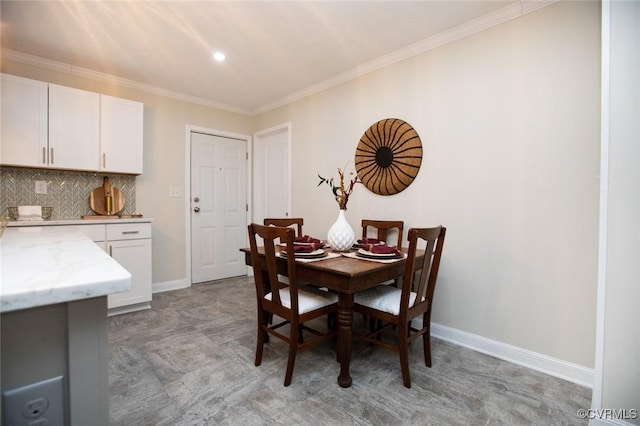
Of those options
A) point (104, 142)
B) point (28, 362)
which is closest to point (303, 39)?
point (104, 142)

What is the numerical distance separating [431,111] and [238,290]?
294 cm

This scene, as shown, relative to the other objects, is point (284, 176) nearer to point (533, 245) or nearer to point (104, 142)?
point (104, 142)

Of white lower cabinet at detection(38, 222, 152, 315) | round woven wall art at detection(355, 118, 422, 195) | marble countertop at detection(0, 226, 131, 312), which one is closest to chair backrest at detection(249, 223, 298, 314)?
marble countertop at detection(0, 226, 131, 312)

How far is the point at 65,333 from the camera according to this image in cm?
65

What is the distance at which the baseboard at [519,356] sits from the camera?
1.84m

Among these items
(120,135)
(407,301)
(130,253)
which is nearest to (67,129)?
(120,135)

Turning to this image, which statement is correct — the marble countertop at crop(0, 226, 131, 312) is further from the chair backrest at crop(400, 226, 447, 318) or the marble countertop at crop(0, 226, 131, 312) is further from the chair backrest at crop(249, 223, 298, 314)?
the chair backrest at crop(400, 226, 447, 318)

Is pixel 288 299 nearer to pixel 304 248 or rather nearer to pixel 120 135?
pixel 304 248

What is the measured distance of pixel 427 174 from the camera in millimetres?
2574

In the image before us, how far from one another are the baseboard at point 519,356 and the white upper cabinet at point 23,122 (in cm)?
386

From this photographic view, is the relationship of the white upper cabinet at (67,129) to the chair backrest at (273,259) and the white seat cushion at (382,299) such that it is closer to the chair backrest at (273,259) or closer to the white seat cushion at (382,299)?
the chair backrest at (273,259)

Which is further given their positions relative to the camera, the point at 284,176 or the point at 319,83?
the point at 284,176

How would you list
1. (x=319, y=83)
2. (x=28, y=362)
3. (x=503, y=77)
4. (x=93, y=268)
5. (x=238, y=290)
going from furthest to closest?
(x=238, y=290)
(x=319, y=83)
(x=503, y=77)
(x=93, y=268)
(x=28, y=362)

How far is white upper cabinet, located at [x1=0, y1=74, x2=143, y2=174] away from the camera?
2.62m
